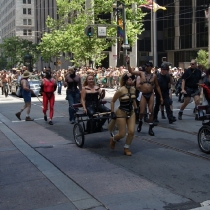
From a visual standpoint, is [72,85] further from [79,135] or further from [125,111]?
[125,111]

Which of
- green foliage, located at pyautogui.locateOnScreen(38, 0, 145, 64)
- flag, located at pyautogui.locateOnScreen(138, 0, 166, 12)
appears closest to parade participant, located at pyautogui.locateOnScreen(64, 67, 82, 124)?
flag, located at pyautogui.locateOnScreen(138, 0, 166, 12)

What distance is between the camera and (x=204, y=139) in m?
9.09

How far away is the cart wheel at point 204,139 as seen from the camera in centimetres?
891

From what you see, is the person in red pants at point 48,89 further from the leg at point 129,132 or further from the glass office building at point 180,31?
the glass office building at point 180,31

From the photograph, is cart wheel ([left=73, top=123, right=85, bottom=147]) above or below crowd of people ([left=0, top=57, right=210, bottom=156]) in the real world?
Answer: below

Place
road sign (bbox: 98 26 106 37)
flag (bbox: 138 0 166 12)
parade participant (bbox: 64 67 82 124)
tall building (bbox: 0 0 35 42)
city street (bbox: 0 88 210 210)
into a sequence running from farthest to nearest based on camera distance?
tall building (bbox: 0 0 35 42) < flag (bbox: 138 0 166 12) < road sign (bbox: 98 26 106 37) < parade participant (bbox: 64 67 82 124) < city street (bbox: 0 88 210 210)

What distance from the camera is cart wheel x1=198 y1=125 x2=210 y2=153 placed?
8914 mm

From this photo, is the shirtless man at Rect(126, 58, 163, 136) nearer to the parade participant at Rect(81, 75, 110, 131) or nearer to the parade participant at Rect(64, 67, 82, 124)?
the parade participant at Rect(81, 75, 110, 131)

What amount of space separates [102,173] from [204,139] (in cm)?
257

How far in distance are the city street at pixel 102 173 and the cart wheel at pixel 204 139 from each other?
0.12m

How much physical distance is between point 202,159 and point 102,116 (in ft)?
7.83

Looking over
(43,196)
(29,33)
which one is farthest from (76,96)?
(29,33)

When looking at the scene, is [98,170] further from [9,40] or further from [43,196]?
[9,40]

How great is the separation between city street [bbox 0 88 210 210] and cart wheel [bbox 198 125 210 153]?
0.38 feet
